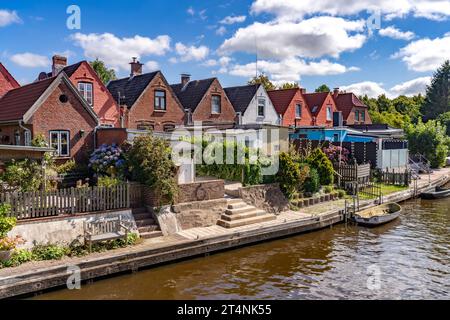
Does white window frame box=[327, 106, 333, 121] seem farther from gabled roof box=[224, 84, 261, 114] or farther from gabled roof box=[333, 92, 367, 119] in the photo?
gabled roof box=[224, 84, 261, 114]

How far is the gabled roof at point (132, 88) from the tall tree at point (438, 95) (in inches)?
2312

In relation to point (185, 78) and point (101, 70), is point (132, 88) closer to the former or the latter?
point (185, 78)

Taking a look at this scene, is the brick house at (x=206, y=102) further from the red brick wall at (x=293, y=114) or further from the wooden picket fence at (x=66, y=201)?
the wooden picket fence at (x=66, y=201)

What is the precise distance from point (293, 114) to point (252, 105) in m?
6.80

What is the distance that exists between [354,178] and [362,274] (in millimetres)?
12889

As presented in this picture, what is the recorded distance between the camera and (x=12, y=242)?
12.1 metres

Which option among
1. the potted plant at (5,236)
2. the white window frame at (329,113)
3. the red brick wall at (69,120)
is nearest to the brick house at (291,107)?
the white window frame at (329,113)

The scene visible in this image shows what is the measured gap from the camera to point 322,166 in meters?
24.1

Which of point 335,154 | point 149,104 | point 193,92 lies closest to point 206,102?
point 193,92

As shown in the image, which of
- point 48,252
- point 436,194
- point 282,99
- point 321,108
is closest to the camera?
point 48,252

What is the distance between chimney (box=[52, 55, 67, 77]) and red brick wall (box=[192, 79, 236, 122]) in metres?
10.2

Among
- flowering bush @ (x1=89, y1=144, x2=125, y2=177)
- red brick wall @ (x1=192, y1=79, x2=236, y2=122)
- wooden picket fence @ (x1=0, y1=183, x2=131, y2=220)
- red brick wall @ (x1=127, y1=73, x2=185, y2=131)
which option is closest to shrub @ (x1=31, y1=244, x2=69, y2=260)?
wooden picket fence @ (x1=0, y1=183, x2=131, y2=220)

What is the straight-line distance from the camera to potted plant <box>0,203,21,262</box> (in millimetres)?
11781
